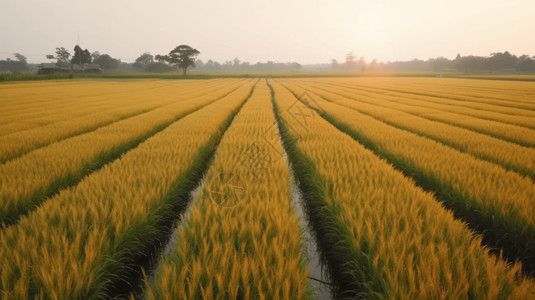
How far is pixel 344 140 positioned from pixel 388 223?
12.9 feet

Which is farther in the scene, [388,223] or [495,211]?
[495,211]

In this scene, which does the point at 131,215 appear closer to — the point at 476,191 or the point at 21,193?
the point at 21,193

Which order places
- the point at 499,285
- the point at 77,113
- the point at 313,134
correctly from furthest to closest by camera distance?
the point at 77,113
the point at 313,134
the point at 499,285

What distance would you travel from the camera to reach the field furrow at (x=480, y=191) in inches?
103

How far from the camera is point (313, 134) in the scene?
6.88 meters

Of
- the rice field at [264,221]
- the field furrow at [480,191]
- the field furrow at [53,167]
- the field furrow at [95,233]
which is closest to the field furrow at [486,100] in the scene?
the rice field at [264,221]

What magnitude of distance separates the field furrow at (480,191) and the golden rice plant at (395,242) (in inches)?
11.5

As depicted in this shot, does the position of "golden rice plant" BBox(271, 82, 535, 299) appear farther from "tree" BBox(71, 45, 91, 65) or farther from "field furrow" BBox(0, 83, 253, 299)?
"tree" BBox(71, 45, 91, 65)

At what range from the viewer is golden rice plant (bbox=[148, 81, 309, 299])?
1621 millimetres

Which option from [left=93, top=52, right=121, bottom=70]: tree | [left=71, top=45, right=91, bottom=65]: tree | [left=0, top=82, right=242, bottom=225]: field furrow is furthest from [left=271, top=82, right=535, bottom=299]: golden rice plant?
[left=93, top=52, right=121, bottom=70]: tree

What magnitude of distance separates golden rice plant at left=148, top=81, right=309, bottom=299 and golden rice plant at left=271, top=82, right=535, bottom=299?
478 mm

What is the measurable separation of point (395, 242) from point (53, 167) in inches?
185

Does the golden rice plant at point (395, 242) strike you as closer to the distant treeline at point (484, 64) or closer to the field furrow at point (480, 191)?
the field furrow at point (480, 191)

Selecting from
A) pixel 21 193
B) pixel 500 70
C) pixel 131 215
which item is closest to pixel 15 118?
pixel 21 193
